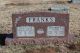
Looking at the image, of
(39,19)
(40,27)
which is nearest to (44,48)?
(40,27)

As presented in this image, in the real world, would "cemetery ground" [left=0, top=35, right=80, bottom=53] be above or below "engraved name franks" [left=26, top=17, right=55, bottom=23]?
below

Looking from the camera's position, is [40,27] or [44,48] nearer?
[44,48]

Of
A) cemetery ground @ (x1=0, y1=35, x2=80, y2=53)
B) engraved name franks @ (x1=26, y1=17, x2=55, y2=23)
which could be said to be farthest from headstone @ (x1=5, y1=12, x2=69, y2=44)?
cemetery ground @ (x1=0, y1=35, x2=80, y2=53)

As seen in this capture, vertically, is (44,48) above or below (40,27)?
below

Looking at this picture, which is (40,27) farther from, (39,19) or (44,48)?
(44,48)

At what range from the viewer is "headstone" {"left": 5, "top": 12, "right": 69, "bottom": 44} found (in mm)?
9742

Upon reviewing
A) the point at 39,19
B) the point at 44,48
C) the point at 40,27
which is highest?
the point at 39,19

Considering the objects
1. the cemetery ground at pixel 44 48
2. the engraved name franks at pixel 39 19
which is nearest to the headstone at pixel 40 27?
the engraved name franks at pixel 39 19

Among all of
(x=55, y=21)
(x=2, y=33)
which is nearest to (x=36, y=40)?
(x=55, y=21)

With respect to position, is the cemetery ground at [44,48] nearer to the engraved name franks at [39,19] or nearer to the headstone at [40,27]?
the headstone at [40,27]

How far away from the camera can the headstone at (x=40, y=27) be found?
32.0 feet

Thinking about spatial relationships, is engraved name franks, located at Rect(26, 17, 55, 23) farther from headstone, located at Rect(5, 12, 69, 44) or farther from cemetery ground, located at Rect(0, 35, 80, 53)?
cemetery ground, located at Rect(0, 35, 80, 53)

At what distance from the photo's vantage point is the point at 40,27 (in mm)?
9859

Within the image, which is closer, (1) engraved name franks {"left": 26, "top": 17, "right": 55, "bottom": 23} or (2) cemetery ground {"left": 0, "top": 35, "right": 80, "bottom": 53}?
(2) cemetery ground {"left": 0, "top": 35, "right": 80, "bottom": 53}
